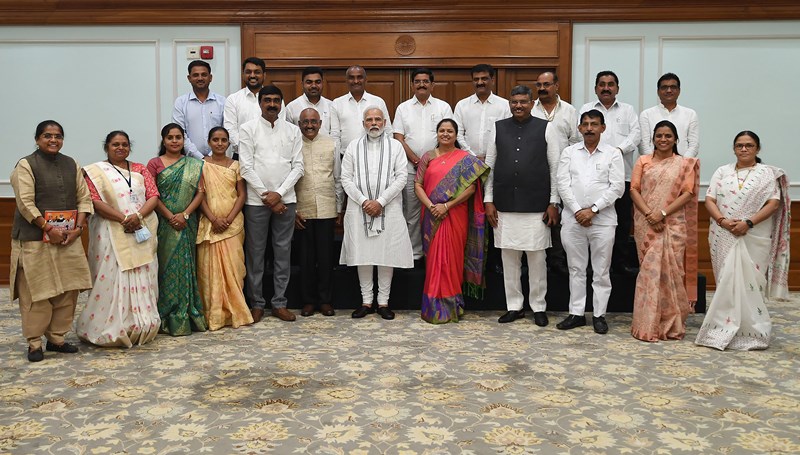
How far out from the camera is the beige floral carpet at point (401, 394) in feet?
9.20

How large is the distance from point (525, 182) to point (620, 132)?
38.3 inches

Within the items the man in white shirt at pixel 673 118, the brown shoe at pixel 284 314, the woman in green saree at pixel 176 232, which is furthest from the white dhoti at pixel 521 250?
the woman in green saree at pixel 176 232

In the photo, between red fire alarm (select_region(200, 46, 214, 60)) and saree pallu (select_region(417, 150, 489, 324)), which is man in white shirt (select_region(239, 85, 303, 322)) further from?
red fire alarm (select_region(200, 46, 214, 60))

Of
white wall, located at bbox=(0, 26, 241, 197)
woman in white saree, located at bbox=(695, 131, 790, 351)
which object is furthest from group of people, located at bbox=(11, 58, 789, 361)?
white wall, located at bbox=(0, 26, 241, 197)

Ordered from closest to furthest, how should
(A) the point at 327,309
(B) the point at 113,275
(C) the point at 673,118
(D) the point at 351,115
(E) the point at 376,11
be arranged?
(B) the point at 113,275 → (A) the point at 327,309 → (C) the point at 673,118 → (D) the point at 351,115 → (E) the point at 376,11

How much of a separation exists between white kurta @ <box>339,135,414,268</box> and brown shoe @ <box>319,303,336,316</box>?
1.20 feet

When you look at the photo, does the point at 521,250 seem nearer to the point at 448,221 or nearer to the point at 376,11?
the point at 448,221

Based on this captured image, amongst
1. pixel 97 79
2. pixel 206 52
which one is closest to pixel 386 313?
pixel 206 52

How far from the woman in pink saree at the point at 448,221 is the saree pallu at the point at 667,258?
1.06 meters

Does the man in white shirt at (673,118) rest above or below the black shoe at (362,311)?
above

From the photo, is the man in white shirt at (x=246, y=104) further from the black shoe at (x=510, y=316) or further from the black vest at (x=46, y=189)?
the black shoe at (x=510, y=316)

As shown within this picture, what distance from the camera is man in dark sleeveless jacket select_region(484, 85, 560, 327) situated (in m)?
4.73

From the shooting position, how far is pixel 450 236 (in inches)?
193

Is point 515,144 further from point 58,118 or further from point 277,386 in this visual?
point 58,118
